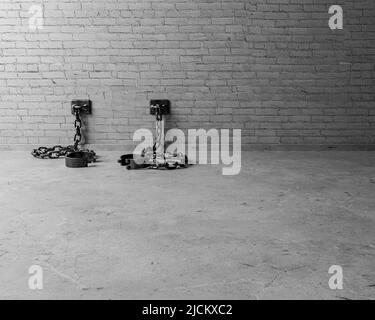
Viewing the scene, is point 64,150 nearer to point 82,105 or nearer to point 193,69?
point 82,105

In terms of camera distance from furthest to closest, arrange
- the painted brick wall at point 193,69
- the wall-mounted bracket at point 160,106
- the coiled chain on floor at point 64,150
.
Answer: the wall-mounted bracket at point 160,106 < the painted brick wall at point 193,69 < the coiled chain on floor at point 64,150

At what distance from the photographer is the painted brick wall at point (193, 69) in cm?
645

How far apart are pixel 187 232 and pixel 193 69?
363 centimetres

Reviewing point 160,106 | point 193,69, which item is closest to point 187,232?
point 160,106

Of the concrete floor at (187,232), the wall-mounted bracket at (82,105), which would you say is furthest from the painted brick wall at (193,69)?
the concrete floor at (187,232)

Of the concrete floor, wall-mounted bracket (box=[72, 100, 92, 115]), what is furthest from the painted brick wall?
the concrete floor

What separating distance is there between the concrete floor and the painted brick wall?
4.09ft

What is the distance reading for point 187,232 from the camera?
339 cm

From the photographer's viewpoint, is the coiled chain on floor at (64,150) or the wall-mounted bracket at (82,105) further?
the wall-mounted bracket at (82,105)

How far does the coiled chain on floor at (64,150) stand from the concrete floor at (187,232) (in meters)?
0.60

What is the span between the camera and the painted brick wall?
6.45 m

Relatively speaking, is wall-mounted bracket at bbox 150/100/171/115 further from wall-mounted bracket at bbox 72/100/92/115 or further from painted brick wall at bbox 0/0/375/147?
wall-mounted bracket at bbox 72/100/92/115

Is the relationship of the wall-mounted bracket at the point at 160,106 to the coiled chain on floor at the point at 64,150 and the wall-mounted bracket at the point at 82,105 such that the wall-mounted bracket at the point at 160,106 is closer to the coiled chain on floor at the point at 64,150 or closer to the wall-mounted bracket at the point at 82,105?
the wall-mounted bracket at the point at 82,105
